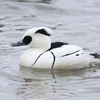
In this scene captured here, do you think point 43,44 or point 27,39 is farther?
point 43,44

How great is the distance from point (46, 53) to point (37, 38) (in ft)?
1.35

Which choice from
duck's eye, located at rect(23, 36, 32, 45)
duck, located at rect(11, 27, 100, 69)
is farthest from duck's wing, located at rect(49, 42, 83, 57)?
duck's eye, located at rect(23, 36, 32, 45)

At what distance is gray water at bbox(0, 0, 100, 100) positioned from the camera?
8234 millimetres

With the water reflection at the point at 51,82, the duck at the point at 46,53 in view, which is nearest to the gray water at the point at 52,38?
the water reflection at the point at 51,82

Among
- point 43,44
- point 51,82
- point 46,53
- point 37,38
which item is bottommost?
point 51,82

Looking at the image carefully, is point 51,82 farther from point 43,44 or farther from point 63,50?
point 43,44

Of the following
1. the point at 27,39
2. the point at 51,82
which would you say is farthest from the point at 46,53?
the point at 51,82

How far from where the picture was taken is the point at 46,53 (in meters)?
9.76

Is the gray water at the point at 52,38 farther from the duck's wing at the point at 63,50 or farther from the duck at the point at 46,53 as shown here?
the duck's wing at the point at 63,50

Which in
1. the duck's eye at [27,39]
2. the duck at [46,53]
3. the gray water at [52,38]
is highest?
the duck's eye at [27,39]

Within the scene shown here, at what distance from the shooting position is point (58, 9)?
16.3 meters

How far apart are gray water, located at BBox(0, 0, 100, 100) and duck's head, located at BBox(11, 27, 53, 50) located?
590mm

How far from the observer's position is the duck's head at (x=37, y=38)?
972cm

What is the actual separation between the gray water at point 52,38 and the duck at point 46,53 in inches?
6.3
